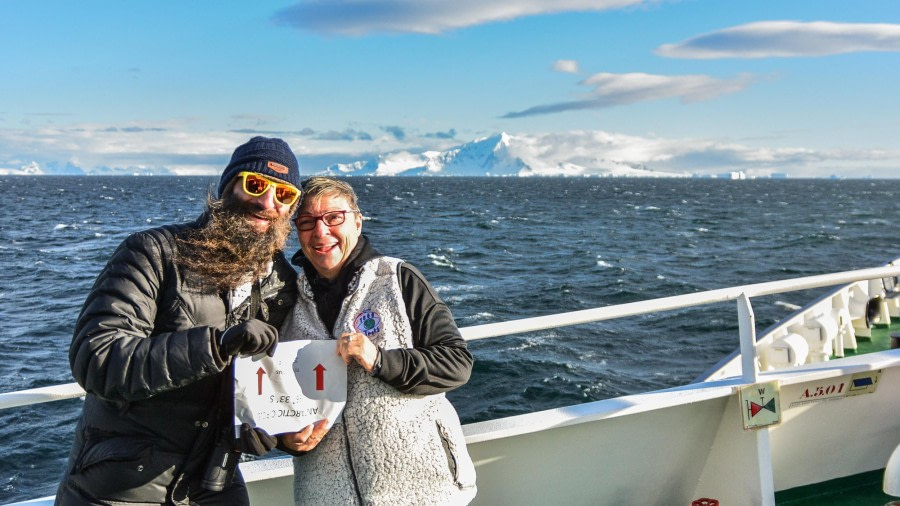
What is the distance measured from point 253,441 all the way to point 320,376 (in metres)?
0.24

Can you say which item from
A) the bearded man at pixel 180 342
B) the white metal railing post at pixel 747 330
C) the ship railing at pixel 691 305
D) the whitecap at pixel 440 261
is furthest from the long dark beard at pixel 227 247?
the whitecap at pixel 440 261

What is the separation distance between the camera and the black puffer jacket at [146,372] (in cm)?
185

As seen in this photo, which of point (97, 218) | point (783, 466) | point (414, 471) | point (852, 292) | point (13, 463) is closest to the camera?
point (414, 471)

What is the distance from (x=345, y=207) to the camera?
2.32m

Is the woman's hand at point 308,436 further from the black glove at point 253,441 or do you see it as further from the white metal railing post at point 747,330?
the white metal railing post at point 747,330

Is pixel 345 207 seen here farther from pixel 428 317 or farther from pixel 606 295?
pixel 606 295

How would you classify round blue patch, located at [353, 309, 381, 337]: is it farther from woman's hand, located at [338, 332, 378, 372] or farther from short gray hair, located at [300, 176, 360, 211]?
short gray hair, located at [300, 176, 360, 211]

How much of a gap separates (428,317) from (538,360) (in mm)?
13358

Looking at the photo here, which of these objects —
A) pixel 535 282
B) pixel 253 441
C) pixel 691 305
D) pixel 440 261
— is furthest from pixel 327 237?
pixel 440 261

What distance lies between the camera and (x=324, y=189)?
2.31 m

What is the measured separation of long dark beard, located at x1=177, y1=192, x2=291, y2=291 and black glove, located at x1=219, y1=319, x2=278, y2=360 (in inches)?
7.8

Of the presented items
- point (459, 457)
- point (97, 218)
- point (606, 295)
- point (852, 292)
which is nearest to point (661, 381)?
point (852, 292)

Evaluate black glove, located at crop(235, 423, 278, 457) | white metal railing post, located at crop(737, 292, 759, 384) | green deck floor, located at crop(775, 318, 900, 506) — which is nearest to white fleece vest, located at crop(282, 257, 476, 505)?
black glove, located at crop(235, 423, 278, 457)

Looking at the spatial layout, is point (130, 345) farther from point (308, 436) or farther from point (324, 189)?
point (324, 189)
